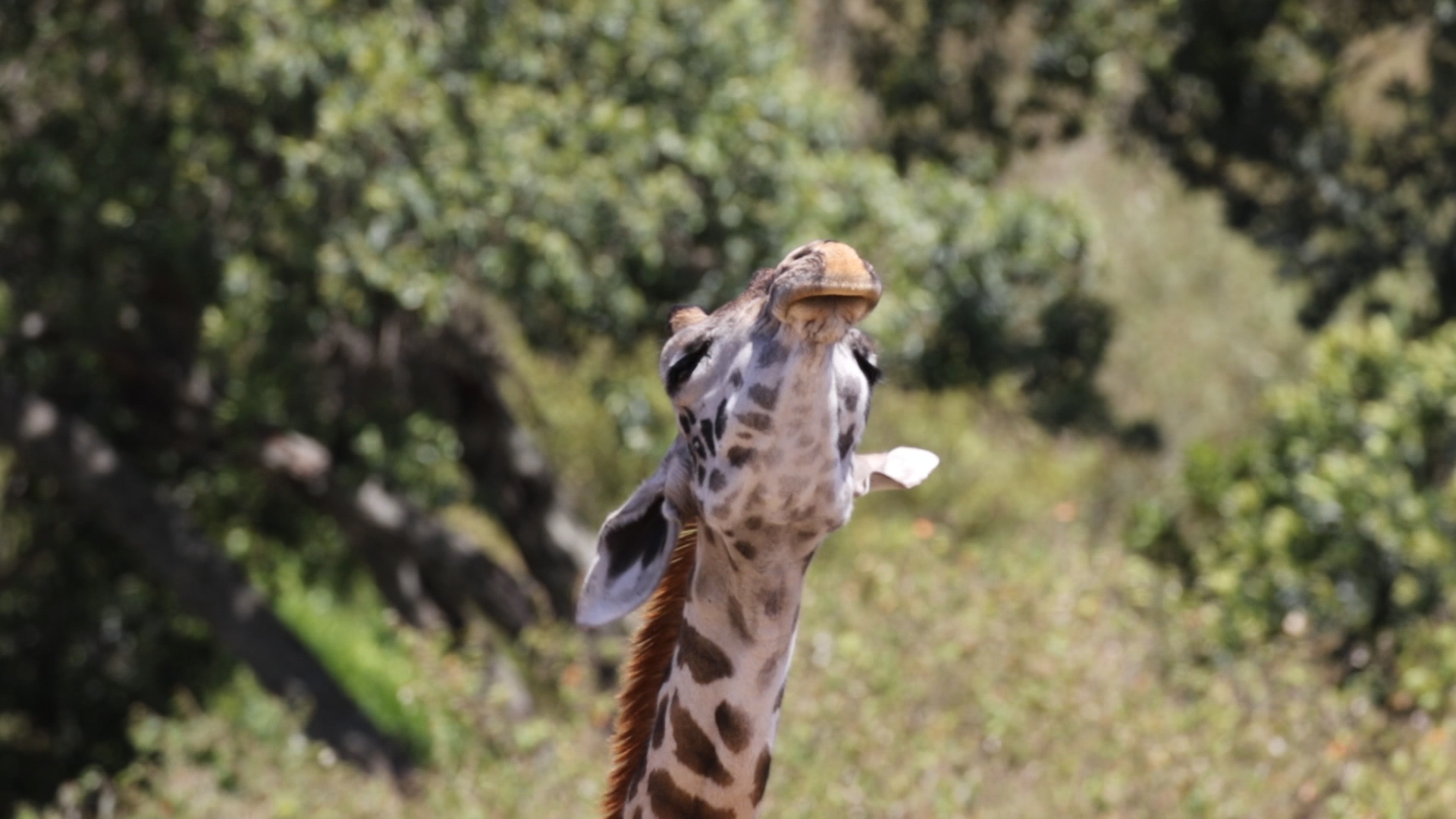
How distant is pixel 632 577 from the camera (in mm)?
2725

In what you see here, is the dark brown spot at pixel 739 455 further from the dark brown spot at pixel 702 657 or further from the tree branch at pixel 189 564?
the tree branch at pixel 189 564

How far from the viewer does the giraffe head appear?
7.44 ft

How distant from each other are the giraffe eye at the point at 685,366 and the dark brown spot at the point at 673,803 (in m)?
0.63

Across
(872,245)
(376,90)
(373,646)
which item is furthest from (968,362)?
(373,646)

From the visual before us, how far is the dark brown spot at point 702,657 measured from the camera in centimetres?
266

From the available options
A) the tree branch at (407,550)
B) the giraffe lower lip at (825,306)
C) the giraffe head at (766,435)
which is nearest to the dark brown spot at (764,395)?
the giraffe head at (766,435)

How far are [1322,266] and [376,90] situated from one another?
5.92 meters

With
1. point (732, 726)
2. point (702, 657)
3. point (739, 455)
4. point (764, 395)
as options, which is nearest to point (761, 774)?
point (732, 726)

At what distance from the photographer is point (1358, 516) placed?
26.6 ft

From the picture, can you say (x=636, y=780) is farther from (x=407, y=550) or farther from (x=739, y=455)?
(x=407, y=550)

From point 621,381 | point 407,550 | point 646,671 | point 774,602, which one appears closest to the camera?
point 774,602

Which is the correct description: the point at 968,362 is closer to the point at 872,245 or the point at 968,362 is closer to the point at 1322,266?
the point at 872,245

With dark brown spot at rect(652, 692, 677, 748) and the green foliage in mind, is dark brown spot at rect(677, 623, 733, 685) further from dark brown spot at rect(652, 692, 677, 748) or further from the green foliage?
the green foliage

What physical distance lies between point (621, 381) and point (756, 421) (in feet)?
16.8
